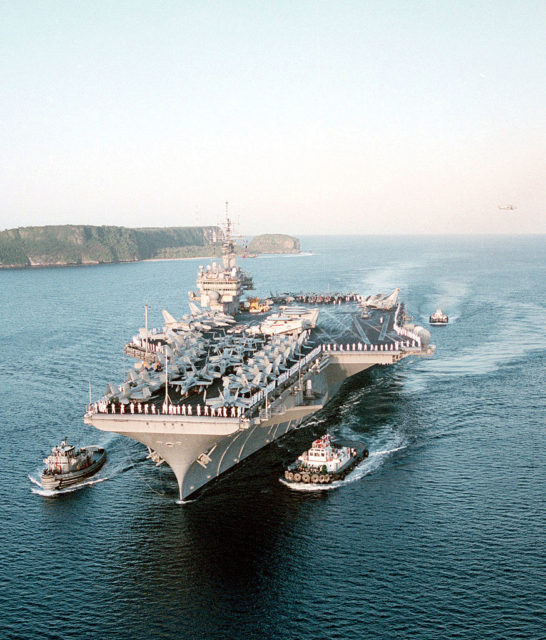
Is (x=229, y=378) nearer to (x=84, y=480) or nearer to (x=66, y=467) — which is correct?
(x=84, y=480)

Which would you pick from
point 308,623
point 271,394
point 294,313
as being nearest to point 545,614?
point 308,623

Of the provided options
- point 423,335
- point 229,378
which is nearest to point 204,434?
point 229,378

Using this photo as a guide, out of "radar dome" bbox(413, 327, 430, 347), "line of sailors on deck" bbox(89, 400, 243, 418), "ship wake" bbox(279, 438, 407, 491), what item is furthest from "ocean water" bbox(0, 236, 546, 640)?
"line of sailors on deck" bbox(89, 400, 243, 418)

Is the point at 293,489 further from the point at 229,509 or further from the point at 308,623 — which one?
the point at 308,623

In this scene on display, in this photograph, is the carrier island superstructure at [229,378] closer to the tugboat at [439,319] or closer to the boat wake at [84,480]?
the boat wake at [84,480]

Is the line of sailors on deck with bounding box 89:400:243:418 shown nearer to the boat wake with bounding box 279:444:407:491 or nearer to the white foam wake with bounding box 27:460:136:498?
the boat wake with bounding box 279:444:407:491

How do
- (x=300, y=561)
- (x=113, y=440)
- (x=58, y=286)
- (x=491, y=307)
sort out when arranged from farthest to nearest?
(x=58, y=286), (x=491, y=307), (x=113, y=440), (x=300, y=561)
